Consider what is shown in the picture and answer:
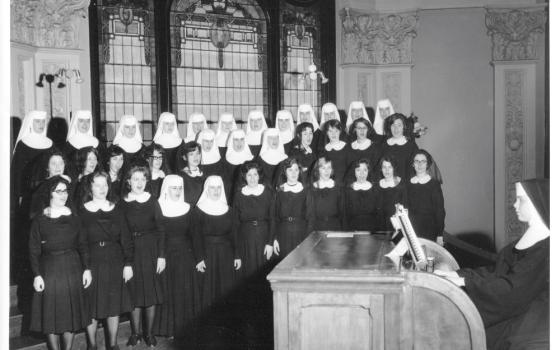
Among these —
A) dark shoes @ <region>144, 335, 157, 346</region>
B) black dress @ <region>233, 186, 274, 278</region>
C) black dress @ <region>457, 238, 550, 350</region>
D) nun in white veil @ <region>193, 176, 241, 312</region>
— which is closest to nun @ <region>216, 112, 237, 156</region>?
black dress @ <region>233, 186, 274, 278</region>

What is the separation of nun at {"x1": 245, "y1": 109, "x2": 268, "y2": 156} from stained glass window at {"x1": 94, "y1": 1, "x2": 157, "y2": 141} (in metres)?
2.61

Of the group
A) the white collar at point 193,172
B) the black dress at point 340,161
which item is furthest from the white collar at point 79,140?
the black dress at point 340,161

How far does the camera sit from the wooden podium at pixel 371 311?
124 inches

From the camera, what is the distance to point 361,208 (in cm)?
654

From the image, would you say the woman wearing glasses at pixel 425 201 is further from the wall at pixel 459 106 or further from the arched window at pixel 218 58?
the arched window at pixel 218 58

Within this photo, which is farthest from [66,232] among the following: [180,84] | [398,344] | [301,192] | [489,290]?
[180,84]

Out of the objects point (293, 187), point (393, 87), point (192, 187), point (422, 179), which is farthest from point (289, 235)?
point (393, 87)

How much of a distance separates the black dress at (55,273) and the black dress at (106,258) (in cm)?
21

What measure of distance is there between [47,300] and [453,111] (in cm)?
763

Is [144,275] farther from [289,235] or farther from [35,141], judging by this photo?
[35,141]

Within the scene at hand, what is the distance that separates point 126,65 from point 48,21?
158 centimetres

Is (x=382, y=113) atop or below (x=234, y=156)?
atop

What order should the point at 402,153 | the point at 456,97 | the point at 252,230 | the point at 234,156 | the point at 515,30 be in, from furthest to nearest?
the point at 456,97
the point at 515,30
the point at 402,153
the point at 234,156
the point at 252,230

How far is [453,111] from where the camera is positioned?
33.6 feet
